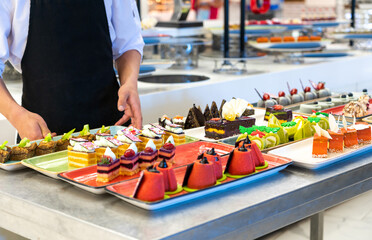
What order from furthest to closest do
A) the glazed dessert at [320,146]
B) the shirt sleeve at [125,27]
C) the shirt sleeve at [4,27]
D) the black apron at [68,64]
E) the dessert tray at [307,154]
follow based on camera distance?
1. the shirt sleeve at [125,27]
2. the black apron at [68,64]
3. the shirt sleeve at [4,27]
4. the glazed dessert at [320,146]
5. the dessert tray at [307,154]

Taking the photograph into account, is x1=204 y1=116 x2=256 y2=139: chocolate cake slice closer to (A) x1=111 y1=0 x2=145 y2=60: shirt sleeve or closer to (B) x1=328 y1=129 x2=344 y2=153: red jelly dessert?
(B) x1=328 y1=129 x2=344 y2=153: red jelly dessert

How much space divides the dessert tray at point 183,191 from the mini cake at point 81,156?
0.23 m

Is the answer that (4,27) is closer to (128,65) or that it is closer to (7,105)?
(7,105)

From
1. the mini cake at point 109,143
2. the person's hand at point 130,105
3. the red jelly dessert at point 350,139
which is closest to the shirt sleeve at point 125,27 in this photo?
the person's hand at point 130,105

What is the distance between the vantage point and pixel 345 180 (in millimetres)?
1449

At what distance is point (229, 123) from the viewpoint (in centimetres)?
188

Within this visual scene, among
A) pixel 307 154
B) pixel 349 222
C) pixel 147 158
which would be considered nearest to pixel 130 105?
pixel 147 158

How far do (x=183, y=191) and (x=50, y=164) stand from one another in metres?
0.45

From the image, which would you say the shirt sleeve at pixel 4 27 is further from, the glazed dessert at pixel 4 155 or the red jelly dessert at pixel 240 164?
the red jelly dessert at pixel 240 164

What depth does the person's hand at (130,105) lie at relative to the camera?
1.95m

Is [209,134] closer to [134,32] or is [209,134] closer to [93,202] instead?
[134,32]

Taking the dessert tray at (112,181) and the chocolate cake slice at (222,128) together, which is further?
Result: the chocolate cake slice at (222,128)

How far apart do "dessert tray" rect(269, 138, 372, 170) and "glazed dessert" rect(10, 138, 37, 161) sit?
2.34 ft

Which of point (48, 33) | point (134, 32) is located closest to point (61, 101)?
point (48, 33)
